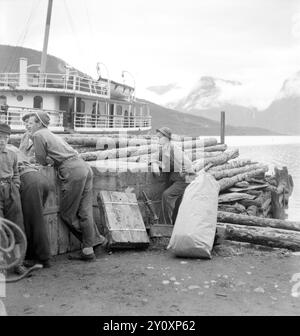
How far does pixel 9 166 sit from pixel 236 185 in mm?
6696

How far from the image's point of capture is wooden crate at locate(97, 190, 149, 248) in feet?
22.0

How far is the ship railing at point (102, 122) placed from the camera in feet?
76.4

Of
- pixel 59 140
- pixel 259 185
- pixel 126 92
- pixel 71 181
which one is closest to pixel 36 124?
pixel 59 140

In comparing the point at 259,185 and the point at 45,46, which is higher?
the point at 45,46

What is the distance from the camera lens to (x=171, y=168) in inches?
306

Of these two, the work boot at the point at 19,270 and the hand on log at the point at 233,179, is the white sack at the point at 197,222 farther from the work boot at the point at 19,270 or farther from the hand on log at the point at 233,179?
the hand on log at the point at 233,179

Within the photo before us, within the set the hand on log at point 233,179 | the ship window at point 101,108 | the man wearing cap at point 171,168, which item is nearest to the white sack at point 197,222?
the man wearing cap at point 171,168

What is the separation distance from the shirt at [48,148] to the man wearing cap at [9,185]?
2.13 ft

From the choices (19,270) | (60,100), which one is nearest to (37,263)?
(19,270)

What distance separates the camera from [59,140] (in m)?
6.32

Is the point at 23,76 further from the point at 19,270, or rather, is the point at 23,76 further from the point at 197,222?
the point at 19,270

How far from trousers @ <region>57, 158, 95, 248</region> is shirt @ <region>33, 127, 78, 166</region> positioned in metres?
0.11
